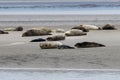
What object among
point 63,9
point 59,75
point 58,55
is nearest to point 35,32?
point 58,55

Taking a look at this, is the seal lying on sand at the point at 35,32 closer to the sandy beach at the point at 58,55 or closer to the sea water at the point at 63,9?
the sandy beach at the point at 58,55

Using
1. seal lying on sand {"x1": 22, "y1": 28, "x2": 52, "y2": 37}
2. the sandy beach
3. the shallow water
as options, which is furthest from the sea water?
the shallow water

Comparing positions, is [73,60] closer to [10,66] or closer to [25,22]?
[10,66]

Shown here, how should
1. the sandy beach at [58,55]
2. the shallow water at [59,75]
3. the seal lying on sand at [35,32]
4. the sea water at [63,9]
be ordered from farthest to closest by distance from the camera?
the sea water at [63,9]
the seal lying on sand at [35,32]
the sandy beach at [58,55]
the shallow water at [59,75]

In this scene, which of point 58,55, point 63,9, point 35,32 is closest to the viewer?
point 58,55

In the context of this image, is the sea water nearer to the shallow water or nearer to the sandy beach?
the sandy beach

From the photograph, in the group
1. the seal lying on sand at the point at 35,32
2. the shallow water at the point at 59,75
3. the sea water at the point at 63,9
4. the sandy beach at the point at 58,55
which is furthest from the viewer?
the sea water at the point at 63,9

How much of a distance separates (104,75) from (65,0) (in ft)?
133

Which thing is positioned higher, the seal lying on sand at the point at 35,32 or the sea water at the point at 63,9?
the seal lying on sand at the point at 35,32

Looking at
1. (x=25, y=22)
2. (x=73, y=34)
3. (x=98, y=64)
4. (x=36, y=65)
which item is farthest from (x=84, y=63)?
(x=25, y=22)

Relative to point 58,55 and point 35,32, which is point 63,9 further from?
point 58,55

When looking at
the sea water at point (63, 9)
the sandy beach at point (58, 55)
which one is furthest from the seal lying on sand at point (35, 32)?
the sea water at point (63, 9)

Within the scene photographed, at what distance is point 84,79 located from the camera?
23.5 ft

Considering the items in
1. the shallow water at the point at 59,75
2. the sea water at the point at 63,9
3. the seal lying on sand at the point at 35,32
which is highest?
the shallow water at the point at 59,75
